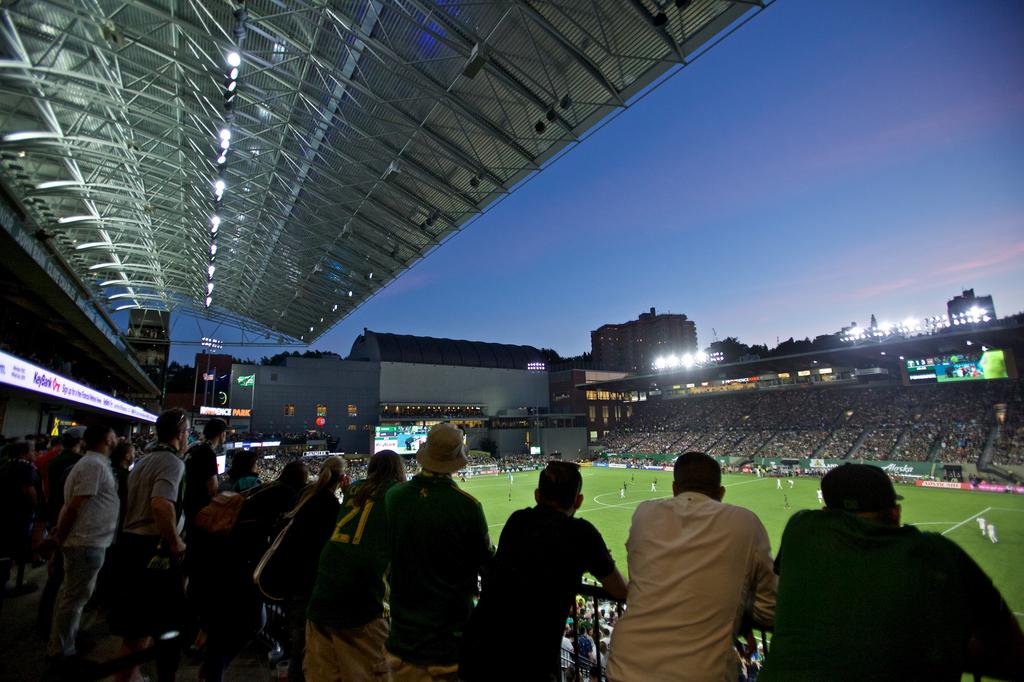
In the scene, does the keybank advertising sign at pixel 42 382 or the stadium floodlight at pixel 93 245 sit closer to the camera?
the keybank advertising sign at pixel 42 382

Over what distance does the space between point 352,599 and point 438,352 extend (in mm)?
66259

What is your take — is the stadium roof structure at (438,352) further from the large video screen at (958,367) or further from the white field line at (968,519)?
the white field line at (968,519)

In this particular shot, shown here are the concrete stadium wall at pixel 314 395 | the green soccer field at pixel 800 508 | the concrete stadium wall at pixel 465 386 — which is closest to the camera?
the green soccer field at pixel 800 508

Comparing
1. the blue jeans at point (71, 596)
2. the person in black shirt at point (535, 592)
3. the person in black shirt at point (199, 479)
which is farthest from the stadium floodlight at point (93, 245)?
the person in black shirt at point (535, 592)

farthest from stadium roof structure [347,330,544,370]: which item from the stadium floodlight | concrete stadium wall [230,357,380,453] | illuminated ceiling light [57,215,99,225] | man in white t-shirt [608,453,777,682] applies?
man in white t-shirt [608,453,777,682]

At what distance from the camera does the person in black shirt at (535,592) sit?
6.97ft

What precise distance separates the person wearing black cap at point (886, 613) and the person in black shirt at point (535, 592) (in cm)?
76

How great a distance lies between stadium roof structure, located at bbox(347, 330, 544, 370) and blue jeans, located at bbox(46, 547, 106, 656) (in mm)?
60122

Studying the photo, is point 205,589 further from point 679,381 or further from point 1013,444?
point 679,381

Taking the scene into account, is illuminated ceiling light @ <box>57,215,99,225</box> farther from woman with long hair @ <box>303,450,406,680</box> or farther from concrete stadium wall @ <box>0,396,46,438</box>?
woman with long hair @ <box>303,450,406,680</box>

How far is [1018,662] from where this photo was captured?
156 centimetres

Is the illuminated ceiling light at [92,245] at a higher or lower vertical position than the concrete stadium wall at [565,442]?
higher

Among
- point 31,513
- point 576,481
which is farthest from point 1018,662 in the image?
point 31,513

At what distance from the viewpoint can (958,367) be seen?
40.0m
